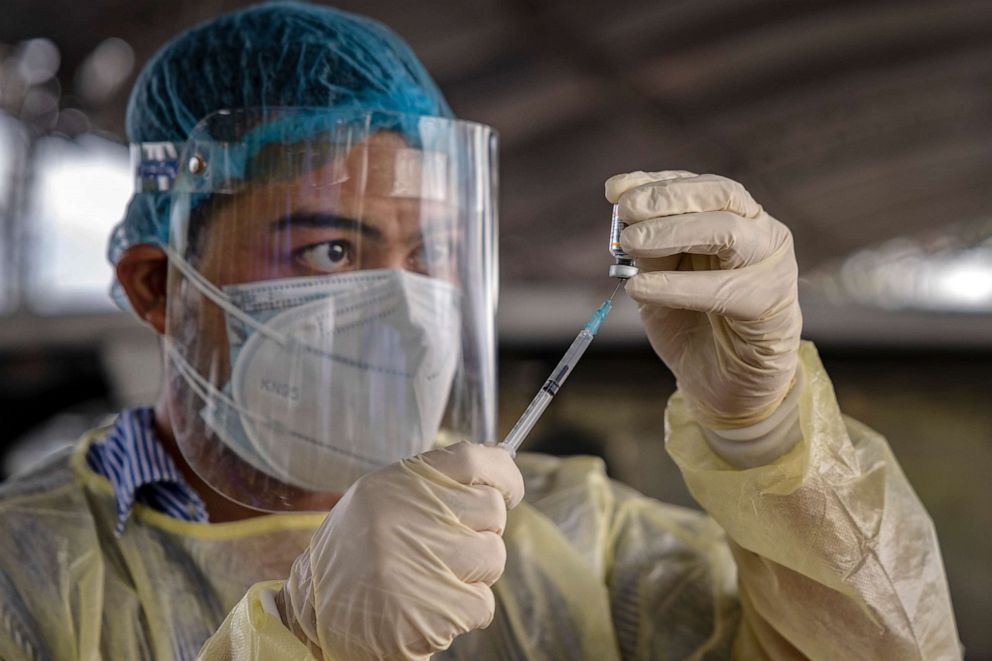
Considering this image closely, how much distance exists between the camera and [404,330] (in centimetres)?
134

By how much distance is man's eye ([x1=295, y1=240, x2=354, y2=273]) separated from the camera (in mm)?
1330

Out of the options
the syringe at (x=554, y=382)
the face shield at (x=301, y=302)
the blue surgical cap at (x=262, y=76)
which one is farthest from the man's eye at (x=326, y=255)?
the syringe at (x=554, y=382)

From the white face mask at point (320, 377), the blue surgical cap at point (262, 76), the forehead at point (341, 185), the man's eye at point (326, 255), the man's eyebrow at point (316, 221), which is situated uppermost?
the blue surgical cap at point (262, 76)

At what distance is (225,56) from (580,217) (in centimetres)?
678

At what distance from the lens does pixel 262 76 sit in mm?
1419

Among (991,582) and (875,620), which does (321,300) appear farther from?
(991,582)

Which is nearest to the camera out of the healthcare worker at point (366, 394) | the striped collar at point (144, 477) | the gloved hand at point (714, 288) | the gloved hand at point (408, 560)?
the gloved hand at point (408, 560)

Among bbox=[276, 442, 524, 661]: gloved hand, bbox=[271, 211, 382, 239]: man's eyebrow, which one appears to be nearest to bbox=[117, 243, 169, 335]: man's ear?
bbox=[271, 211, 382, 239]: man's eyebrow

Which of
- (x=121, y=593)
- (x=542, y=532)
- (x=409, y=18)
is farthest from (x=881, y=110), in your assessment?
(x=121, y=593)

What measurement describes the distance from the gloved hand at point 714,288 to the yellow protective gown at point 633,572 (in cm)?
9

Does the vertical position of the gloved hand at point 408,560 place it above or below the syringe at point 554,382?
below

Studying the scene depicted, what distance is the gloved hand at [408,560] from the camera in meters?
0.97

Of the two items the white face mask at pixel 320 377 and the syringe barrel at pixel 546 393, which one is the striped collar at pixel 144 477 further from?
the syringe barrel at pixel 546 393

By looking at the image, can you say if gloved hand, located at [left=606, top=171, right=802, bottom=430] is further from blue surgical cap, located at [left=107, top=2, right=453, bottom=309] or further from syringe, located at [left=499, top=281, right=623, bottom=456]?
blue surgical cap, located at [left=107, top=2, right=453, bottom=309]
